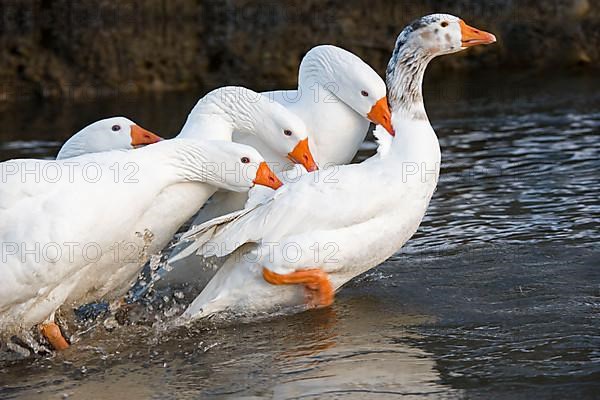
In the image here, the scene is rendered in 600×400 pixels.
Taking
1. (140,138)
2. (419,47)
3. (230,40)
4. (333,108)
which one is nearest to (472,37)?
(419,47)

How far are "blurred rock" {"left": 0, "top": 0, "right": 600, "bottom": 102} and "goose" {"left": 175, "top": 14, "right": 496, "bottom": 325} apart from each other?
11787 mm

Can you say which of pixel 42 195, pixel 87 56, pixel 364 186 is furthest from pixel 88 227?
pixel 87 56

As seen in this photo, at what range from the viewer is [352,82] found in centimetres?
830

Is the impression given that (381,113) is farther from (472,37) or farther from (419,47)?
(472,37)

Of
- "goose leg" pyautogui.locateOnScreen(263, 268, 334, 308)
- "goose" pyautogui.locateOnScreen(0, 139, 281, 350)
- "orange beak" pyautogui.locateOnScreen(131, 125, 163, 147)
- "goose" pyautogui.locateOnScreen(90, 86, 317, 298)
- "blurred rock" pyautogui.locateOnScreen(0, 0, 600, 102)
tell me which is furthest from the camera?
"blurred rock" pyautogui.locateOnScreen(0, 0, 600, 102)

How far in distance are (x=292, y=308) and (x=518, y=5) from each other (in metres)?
13.7

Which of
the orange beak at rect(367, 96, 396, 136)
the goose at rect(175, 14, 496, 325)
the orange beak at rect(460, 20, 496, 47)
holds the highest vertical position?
the orange beak at rect(460, 20, 496, 47)

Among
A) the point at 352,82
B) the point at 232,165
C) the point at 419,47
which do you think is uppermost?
the point at 419,47

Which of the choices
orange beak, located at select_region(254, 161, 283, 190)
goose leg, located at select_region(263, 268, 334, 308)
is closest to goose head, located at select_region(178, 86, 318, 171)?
orange beak, located at select_region(254, 161, 283, 190)

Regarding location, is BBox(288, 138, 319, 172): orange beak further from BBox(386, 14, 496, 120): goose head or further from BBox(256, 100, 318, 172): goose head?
BBox(386, 14, 496, 120): goose head

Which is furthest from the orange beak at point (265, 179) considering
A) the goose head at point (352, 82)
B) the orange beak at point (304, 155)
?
the goose head at point (352, 82)

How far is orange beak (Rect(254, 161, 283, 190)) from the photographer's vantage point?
24.3 ft

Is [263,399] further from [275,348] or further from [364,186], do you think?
[364,186]

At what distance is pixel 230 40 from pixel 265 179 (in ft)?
43.5
